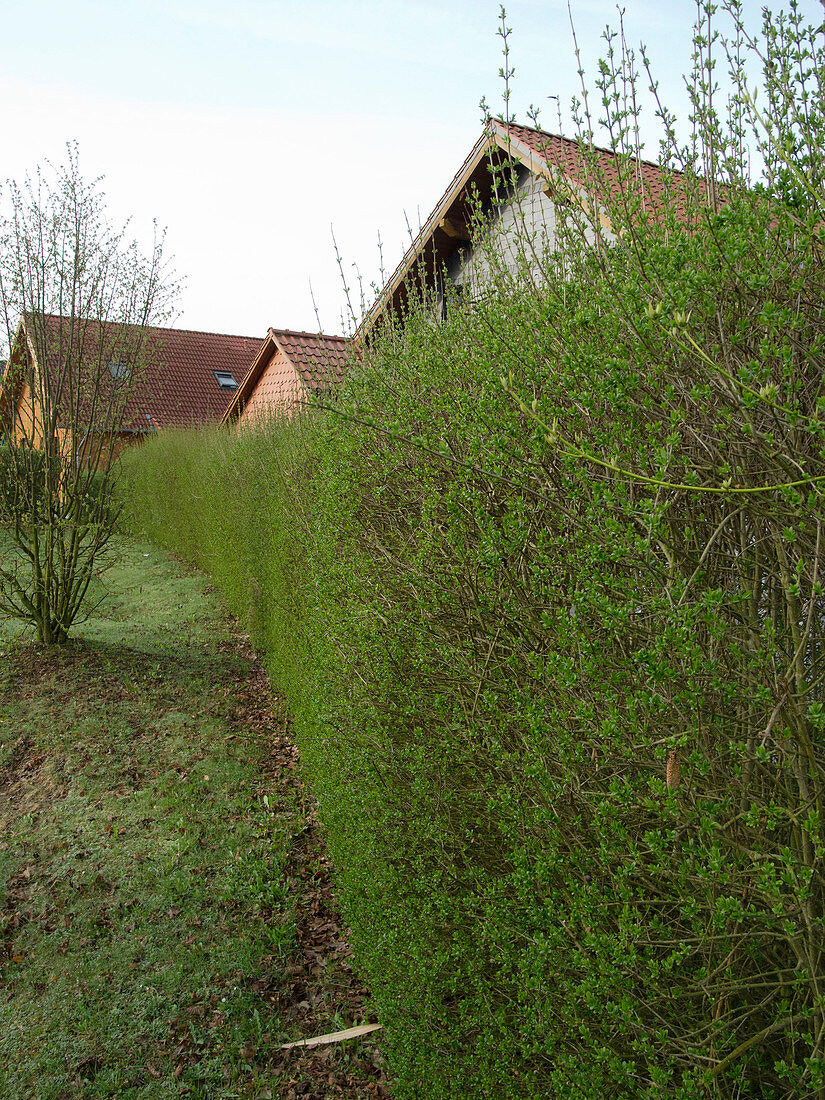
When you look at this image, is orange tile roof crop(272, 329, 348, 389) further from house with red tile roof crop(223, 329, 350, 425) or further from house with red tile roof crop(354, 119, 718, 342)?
house with red tile roof crop(354, 119, 718, 342)

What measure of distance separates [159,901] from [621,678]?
4315 millimetres

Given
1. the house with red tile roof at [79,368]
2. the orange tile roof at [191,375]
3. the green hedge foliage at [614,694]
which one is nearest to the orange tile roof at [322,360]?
the house with red tile roof at [79,368]

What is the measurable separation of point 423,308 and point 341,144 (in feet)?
7.77

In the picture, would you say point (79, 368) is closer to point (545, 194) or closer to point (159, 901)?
point (159, 901)

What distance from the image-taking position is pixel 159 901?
4.89m

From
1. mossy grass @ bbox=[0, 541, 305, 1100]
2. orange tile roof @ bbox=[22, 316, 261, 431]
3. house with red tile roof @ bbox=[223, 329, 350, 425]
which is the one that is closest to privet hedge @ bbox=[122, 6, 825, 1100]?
mossy grass @ bbox=[0, 541, 305, 1100]

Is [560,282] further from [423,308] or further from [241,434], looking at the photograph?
[241,434]

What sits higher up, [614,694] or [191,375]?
[191,375]

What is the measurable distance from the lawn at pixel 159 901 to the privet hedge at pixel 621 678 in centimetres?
113

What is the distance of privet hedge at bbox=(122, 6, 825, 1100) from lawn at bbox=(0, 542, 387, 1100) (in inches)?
44.7

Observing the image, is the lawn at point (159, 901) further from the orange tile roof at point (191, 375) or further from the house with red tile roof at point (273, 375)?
the orange tile roof at point (191, 375)

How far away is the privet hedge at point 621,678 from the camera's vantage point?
57.1 inches

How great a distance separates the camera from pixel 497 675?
2457mm

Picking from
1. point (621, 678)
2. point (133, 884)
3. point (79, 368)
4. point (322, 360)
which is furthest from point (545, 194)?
point (79, 368)
